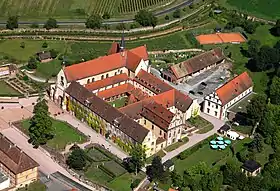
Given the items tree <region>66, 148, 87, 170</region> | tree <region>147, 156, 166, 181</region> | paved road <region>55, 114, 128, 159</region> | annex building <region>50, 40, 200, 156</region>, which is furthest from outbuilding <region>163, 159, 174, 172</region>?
tree <region>66, 148, 87, 170</region>

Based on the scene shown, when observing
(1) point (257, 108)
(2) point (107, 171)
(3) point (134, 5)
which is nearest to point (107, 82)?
(2) point (107, 171)

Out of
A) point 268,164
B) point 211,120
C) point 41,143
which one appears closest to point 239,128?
point 211,120

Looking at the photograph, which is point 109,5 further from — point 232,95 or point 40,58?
point 232,95

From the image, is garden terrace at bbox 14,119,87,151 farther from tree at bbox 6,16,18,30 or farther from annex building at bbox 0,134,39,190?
tree at bbox 6,16,18,30

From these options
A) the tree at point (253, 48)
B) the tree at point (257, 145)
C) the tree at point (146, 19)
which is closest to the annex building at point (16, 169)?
the tree at point (257, 145)

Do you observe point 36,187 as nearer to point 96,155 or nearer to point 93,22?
point 96,155

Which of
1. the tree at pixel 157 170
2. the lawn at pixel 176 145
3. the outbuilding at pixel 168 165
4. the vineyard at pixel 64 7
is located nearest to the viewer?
the tree at pixel 157 170

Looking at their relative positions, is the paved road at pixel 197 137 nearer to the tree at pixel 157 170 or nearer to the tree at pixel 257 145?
the tree at pixel 157 170

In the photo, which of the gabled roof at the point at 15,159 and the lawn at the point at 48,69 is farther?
the lawn at the point at 48,69
